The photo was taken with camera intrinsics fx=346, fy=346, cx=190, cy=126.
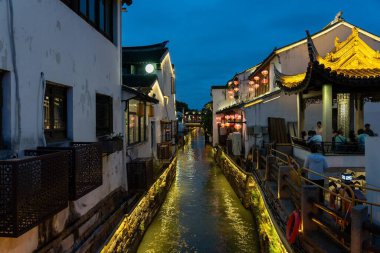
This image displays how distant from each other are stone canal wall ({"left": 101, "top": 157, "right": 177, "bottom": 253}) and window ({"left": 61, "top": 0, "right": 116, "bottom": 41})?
5.24m

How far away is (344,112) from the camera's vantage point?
17.6 metres

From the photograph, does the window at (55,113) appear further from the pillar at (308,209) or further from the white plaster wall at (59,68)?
the pillar at (308,209)

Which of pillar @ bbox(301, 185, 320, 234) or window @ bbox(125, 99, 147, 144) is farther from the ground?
window @ bbox(125, 99, 147, 144)

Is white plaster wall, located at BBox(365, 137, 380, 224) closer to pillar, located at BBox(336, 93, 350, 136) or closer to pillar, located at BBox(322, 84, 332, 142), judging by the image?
pillar, located at BBox(322, 84, 332, 142)

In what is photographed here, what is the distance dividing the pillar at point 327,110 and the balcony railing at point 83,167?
32.0ft

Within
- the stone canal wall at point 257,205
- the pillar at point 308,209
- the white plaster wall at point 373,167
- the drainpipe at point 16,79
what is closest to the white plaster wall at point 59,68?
the drainpipe at point 16,79

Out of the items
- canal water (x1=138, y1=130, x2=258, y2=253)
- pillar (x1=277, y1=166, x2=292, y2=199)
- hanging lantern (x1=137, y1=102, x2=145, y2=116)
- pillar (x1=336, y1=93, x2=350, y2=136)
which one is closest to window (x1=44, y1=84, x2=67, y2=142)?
canal water (x1=138, y1=130, x2=258, y2=253)

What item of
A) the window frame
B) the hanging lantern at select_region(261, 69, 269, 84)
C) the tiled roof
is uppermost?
the tiled roof

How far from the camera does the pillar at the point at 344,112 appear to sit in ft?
56.5

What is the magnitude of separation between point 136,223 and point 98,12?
6.41m

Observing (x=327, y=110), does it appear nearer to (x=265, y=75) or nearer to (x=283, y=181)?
(x=283, y=181)

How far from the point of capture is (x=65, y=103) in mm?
7457

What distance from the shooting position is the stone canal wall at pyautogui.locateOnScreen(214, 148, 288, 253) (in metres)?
8.93

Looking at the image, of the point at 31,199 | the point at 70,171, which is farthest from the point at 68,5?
the point at 31,199
